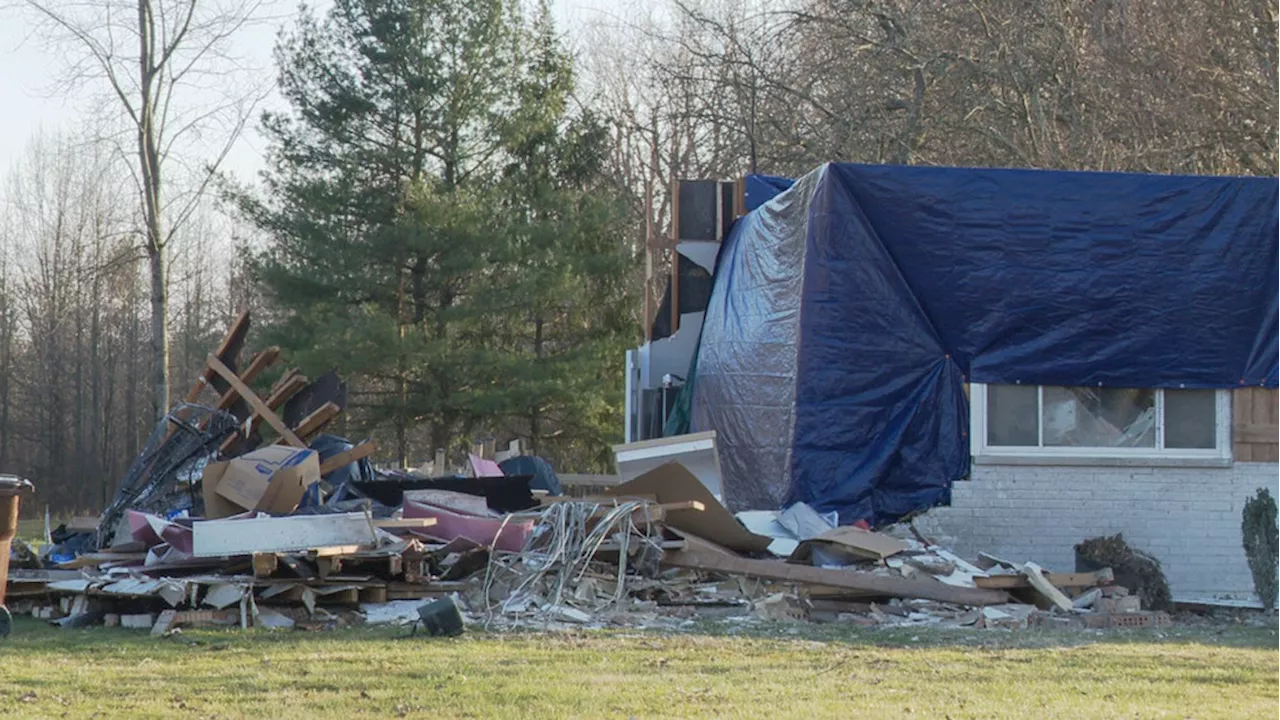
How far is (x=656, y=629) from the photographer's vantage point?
33.6 ft

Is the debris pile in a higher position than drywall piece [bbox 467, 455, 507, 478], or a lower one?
lower

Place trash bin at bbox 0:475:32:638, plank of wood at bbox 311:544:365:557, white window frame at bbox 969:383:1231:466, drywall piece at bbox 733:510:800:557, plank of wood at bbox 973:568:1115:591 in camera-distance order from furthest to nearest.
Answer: white window frame at bbox 969:383:1231:466 → drywall piece at bbox 733:510:800:557 → plank of wood at bbox 973:568:1115:591 → plank of wood at bbox 311:544:365:557 → trash bin at bbox 0:475:32:638

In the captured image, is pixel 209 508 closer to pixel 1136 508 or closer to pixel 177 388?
pixel 1136 508

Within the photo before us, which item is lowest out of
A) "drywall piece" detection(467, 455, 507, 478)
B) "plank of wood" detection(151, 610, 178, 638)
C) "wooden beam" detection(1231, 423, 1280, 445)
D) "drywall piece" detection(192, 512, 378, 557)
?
"plank of wood" detection(151, 610, 178, 638)

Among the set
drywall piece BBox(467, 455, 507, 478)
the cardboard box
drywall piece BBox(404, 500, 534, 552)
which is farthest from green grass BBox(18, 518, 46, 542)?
drywall piece BBox(404, 500, 534, 552)

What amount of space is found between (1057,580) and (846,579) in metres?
1.83

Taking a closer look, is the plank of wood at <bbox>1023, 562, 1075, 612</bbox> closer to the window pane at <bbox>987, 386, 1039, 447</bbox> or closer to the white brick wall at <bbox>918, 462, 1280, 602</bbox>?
the white brick wall at <bbox>918, 462, 1280, 602</bbox>

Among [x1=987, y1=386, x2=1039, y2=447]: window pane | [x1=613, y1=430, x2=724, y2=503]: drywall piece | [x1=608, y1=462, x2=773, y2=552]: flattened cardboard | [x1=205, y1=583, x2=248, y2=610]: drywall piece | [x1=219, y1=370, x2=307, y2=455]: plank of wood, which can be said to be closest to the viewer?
[x1=205, y1=583, x2=248, y2=610]: drywall piece

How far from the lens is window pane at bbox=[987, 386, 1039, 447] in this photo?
47.7 feet

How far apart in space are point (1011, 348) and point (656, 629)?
19.4 feet

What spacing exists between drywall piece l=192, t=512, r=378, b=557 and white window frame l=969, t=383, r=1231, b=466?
651 cm

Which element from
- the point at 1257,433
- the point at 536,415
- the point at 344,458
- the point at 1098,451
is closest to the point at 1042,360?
the point at 1098,451

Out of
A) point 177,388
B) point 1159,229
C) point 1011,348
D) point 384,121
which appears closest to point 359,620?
point 1011,348

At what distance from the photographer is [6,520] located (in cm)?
999
